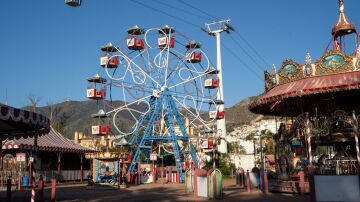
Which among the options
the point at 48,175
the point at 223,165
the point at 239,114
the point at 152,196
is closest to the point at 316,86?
the point at 152,196

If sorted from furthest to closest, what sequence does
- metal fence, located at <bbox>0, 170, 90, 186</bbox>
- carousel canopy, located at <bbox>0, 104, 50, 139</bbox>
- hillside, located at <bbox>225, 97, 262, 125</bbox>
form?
hillside, located at <bbox>225, 97, 262, 125</bbox> < metal fence, located at <bbox>0, 170, 90, 186</bbox> < carousel canopy, located at <bbox>0, 104, 50, 139</bbox>

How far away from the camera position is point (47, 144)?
34250mm

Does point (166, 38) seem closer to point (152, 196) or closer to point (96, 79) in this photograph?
point (96, 79)

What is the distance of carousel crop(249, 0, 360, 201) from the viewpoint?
19.4 metres

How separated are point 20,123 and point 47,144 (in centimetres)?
1925

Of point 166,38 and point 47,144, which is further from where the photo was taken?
point 166,38

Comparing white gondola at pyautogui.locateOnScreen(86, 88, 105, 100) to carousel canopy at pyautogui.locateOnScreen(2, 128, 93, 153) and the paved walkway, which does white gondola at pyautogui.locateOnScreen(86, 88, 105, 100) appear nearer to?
carousel canopy at pyautogui.locateOnScreen(2, 128, 93, 153)

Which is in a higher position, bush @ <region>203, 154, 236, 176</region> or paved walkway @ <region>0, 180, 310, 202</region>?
bush @ <region>203, 154, 236, 176</region>

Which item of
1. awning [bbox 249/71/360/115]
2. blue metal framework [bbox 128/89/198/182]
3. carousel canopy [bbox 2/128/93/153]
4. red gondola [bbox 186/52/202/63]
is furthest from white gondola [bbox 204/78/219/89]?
awning [bbox 249/71/360/115]

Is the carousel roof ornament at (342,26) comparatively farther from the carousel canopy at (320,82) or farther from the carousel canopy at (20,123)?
the carousel canopy at (20,123)

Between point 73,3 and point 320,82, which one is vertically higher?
point 73,3

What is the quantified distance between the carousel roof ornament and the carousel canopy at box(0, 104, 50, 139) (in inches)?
651

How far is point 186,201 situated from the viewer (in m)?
17.5

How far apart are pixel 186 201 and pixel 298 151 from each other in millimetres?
12518
